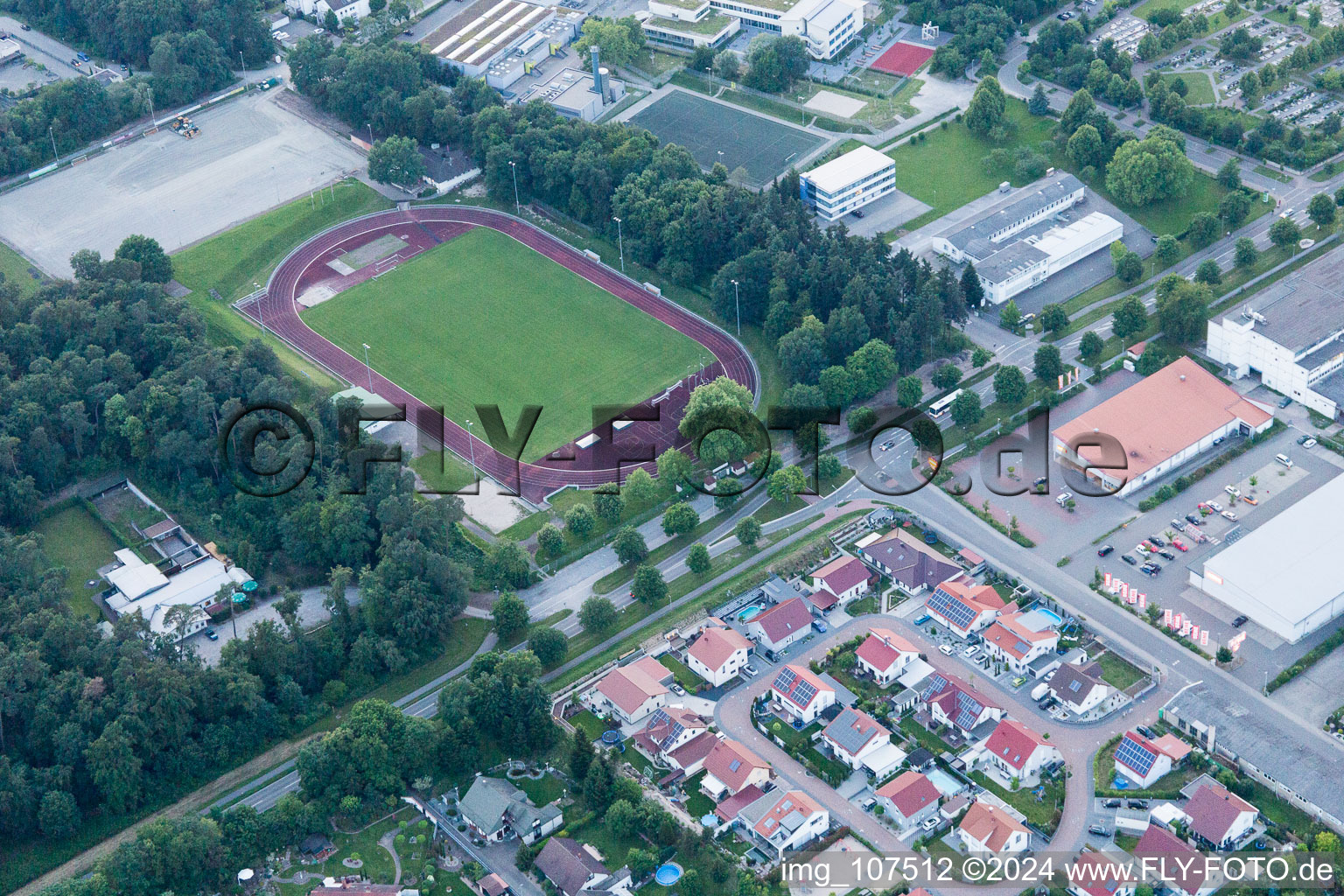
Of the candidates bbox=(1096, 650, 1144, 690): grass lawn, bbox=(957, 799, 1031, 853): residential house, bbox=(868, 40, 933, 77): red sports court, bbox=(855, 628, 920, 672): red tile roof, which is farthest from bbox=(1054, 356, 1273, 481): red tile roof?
bbox=(868, 40, 933, 77): red sports court

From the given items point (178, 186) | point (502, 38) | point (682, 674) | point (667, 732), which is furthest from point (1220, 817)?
point (178, 186)

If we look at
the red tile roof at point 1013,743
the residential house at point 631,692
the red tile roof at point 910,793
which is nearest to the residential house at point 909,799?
the red tile roof at point 910,793

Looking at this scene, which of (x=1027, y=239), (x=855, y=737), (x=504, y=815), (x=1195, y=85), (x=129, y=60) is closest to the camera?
(x=504, y=815)

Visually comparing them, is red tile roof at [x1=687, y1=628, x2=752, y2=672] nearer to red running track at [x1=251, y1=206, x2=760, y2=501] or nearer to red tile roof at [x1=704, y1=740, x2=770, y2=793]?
red tile roof at [x1=704, y1=740, x2=770, y2=793]

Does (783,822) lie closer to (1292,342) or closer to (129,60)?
(1292,342)

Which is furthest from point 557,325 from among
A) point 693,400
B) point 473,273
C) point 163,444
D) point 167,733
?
point 167,733

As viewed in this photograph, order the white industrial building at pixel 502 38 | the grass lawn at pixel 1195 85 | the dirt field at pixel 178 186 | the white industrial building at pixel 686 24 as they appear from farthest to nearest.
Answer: the white industrial building at pixel 686 24 < the white industrial building at pixel 502 38 < the grass lawn at pixel 1195 85 < the dirt field at pixel 178 186

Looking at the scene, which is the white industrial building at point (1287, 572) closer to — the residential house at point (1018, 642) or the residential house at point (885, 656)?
the residential house at point (1018, 642)
